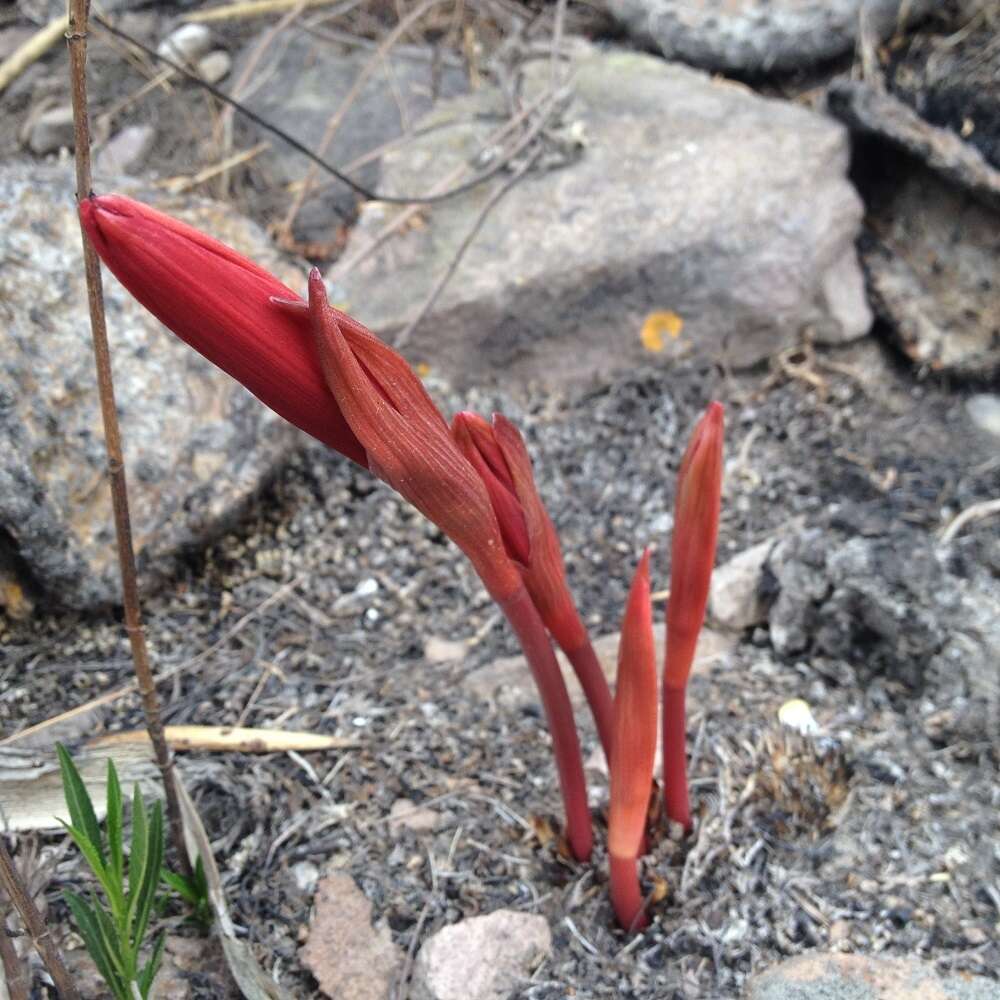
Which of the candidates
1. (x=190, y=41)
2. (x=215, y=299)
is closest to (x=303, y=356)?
(x=215, y=299)

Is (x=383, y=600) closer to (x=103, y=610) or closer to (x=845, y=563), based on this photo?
(x=103, y=610)

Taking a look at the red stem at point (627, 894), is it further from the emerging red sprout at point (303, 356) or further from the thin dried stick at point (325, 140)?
the thin dried stick at point (325, 140)

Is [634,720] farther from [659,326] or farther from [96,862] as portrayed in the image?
[659,326]

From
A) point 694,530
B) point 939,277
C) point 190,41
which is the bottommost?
point 939,277

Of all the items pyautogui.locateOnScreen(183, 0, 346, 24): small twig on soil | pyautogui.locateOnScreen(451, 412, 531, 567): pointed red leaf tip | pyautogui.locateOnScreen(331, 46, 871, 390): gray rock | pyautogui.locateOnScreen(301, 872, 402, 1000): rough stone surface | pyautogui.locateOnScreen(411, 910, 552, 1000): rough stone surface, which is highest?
pyautogui.locateOnScreen(183, 0, 346, 24): small twig on soil

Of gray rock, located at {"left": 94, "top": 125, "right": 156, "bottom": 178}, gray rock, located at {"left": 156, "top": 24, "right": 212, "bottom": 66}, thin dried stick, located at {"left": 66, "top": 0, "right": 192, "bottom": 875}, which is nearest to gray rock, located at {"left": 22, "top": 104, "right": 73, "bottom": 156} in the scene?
gray rock, located at {"left": 94, "top": 125, "right": 156, "bottom": 178}

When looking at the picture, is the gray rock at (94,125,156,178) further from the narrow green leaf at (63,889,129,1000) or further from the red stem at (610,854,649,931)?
the red stem at (610,854,649,931)

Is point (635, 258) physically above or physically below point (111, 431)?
below
